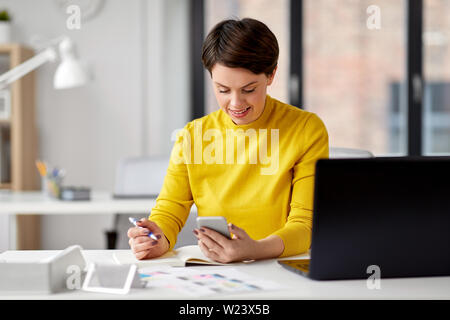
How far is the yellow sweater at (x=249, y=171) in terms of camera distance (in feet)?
4.79

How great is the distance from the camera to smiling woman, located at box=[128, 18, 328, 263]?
4.54ft

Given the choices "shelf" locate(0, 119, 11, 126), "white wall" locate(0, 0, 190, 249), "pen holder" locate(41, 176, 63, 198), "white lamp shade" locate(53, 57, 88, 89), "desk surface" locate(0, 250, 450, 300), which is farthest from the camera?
"white wall" locate(0, 0, 190, 249)

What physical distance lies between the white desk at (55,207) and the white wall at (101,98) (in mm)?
899

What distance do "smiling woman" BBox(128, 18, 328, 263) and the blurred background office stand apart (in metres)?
2.11

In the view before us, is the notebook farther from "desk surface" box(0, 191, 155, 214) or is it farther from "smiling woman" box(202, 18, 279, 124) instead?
"desk surface" box(0, 191, 155, 214)

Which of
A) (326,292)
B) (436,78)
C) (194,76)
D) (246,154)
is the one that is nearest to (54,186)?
(194,76)

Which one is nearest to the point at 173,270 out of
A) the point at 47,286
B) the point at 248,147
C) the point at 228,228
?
the point at 228,228

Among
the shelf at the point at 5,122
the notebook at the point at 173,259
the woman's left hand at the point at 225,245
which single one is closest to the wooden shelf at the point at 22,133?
the shelf at the point at 5,122

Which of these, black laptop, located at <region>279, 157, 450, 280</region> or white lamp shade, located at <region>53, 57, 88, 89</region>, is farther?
white lamp shade, located at <region>53, 57, 88, 89</region>

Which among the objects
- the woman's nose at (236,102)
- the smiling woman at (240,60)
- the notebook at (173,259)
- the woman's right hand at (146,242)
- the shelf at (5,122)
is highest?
the smiling woman at (240,60)

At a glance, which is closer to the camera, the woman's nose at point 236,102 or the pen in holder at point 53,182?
the woman's nose at point 236,102

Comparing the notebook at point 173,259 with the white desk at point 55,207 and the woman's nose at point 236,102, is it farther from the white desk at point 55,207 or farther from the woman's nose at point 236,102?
the white desk at point 55,207

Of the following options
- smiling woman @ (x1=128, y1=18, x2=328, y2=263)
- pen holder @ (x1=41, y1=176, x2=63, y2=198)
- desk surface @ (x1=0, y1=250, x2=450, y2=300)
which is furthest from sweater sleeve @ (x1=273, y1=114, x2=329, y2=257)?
pen holder @ (x1=41, y1=176, x2=63, y2=198)

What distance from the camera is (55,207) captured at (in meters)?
2.51
